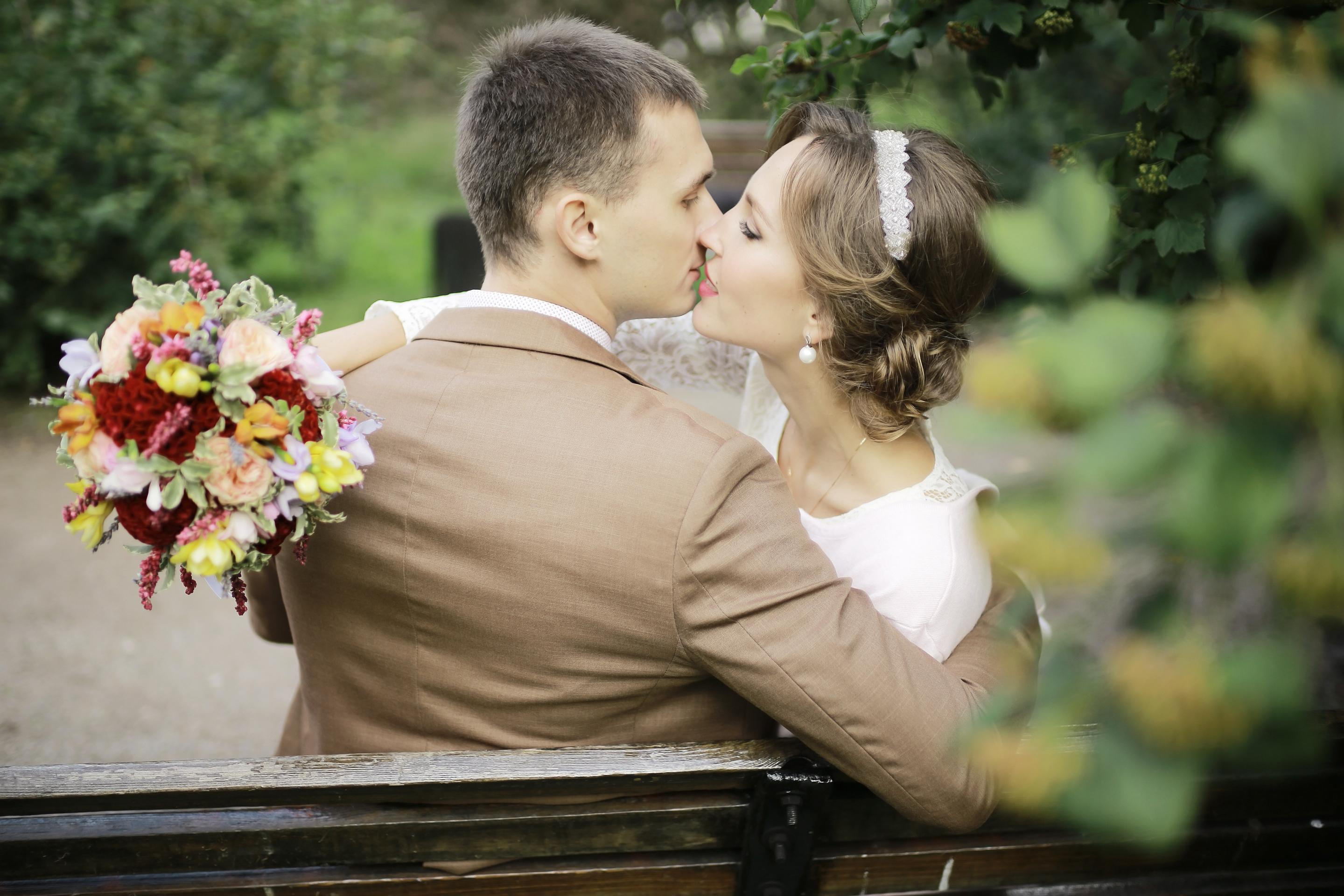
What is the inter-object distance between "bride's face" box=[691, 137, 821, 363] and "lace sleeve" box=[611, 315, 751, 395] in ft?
1.79

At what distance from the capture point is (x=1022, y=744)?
0.74 metres

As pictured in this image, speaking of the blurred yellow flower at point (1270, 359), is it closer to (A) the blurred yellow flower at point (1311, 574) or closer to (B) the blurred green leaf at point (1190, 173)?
(A) the blurred yellow flower at point (1311, 574)

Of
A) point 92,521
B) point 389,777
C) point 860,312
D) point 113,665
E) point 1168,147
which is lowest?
point 113,665

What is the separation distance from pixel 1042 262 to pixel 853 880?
1384 mm

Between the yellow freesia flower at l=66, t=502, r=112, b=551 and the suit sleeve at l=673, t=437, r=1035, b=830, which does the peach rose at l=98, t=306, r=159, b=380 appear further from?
the suit sleeve at l=673, t=437, r=1035, b=830

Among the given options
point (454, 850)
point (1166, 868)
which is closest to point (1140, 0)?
point (1166, 868)

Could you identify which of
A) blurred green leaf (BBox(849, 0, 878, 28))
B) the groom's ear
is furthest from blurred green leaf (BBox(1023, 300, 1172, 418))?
the groom's ear

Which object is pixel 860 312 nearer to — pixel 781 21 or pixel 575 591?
pixel 781 21

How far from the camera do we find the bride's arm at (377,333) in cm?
206

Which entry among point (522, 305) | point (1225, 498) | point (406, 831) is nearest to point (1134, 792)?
point (1225, 498)

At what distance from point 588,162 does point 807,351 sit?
60cm

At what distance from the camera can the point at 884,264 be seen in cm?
216

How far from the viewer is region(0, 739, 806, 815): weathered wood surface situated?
1.54 metres

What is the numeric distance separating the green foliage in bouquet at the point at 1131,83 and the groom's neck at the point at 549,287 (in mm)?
718
